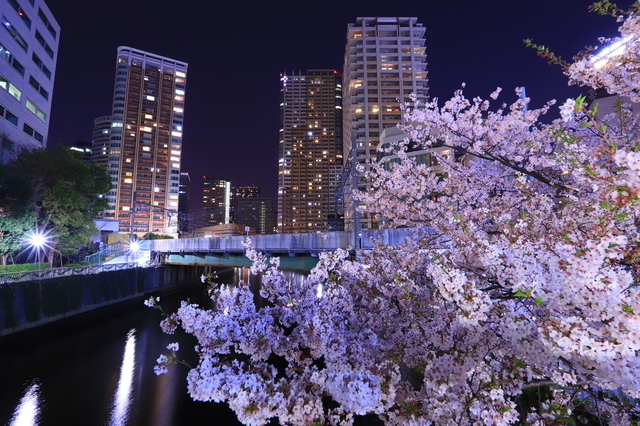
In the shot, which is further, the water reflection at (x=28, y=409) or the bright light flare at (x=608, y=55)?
the water reflection at (x=28, y=409)

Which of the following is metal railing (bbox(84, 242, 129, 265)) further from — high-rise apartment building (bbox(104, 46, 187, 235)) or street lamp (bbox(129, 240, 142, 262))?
high-rise apartment building (bbox(104, 46, 187, 235))

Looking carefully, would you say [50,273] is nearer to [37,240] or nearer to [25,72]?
[37,240]

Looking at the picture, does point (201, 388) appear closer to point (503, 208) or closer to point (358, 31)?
point (503, 208)

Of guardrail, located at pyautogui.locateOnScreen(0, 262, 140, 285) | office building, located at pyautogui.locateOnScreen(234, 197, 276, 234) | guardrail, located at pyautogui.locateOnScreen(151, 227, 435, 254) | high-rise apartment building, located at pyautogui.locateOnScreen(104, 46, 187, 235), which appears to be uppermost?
high-rise apartment building, located at pyautogui.locateOnScreen(104, 46, 187, 235)

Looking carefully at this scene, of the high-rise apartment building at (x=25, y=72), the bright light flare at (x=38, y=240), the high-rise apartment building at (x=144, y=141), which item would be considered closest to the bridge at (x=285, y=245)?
the bright light flare at (x=38, y=240)

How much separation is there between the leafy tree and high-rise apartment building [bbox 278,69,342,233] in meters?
114

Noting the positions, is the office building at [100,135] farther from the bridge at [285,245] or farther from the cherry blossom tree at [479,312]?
the cherry blossom tree at [479,312]

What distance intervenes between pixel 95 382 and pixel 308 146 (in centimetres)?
14012

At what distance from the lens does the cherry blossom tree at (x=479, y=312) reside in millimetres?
2711

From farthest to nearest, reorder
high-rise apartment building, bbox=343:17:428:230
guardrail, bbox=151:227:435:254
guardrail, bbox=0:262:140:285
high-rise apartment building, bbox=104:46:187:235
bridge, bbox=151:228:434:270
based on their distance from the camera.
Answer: high-rise apartment building, bbox=104:46:187:235 → high-rise apartment building, bbox=343:17:428:230 → guardrail, bbox=0:262:140:285 → bridge, bbox=151:228:434:270 → guardrail, bbox=151:227:435:254

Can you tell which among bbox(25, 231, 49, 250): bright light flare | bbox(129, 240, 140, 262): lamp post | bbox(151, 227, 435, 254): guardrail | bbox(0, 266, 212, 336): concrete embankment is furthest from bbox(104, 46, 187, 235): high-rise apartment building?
bbox(151, 227, 435, 254): guardrail

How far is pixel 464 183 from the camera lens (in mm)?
9102

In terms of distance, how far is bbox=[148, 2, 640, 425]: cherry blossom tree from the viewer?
271cm

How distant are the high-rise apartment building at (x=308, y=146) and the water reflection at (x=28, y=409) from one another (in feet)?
422
